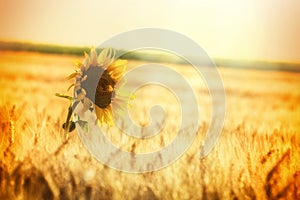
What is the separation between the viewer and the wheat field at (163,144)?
4.29 ft

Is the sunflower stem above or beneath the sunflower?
beneath

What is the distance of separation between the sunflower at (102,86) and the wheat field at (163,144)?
0.04m

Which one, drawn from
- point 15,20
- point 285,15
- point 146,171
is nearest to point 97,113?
point 146,171

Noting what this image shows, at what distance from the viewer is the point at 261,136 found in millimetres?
1330

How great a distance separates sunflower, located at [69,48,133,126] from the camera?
1334mm

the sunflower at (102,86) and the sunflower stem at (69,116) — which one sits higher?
the sunflower at (102,86)

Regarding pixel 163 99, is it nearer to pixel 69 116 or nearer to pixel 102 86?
pixel 102 86

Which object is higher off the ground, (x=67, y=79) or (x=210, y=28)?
(x=210, y=28)

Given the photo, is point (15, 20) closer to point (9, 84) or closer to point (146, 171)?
point (9, 84)

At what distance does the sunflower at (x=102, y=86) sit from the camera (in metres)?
1.33

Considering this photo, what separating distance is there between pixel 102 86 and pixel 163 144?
0.28m

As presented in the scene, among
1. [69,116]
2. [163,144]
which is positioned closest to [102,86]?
[69,116]

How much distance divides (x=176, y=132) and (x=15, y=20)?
67cm

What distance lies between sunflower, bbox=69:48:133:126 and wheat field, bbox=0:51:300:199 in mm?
41
